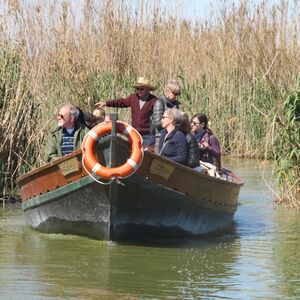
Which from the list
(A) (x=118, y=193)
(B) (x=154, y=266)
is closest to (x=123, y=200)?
(A) (x=118, y=193)

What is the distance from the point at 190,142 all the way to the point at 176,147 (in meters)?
0.16

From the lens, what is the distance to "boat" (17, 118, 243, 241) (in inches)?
404

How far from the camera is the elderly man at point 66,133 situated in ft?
36.6

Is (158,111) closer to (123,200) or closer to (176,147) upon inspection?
(176,147)

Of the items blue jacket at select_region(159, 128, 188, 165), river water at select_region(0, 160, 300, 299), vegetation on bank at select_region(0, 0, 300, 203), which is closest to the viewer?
river water at select_region(0, 160, 300, 299)

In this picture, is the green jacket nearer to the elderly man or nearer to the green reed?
the elderly man

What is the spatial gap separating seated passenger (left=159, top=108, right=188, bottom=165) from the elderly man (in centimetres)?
83

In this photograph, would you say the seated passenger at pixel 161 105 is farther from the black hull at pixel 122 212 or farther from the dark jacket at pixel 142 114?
the black hull at pixel 122 212

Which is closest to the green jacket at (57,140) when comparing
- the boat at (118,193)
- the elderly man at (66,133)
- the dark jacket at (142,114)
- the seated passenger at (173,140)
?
the elderly man at (66,133)

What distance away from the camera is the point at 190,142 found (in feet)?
36.7

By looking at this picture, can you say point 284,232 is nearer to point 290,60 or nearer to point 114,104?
point 114,104

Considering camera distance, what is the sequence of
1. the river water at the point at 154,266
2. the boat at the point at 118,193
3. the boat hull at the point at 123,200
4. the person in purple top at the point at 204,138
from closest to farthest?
the river water at the point at 154,266, the boat at the point at 118,193, the boat hull at the point at 123,200, the person in purple top at the point at 204,138

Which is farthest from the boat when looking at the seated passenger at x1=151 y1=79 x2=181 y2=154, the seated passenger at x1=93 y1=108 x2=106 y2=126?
the seated passenger at x1=93 y1=108 x2=106 y2=126

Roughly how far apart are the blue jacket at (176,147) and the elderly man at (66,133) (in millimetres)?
844
